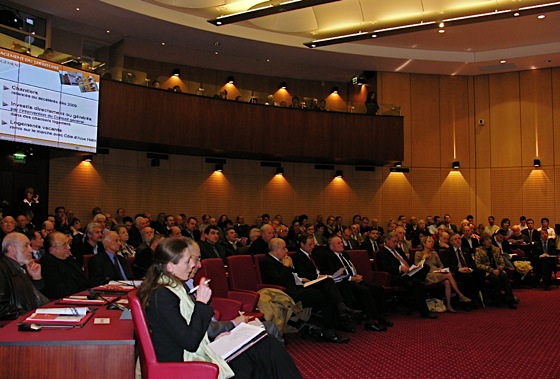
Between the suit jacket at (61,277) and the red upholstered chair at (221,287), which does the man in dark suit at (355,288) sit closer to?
the red upholstered chair at (221,287)

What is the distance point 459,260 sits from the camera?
29.1 feet

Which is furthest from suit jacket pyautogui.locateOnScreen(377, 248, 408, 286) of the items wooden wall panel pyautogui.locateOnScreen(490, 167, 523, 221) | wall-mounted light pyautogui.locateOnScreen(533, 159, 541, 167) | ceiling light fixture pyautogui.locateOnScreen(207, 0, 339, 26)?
wall-mounted light pyautogui.locateOnScreen(533, 159, 541, 167)

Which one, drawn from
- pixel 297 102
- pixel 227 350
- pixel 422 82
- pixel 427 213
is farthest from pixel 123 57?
pixel 227 350

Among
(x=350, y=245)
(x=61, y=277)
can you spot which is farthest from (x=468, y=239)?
(x=61, y=277)

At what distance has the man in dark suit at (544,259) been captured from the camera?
36.1 ft

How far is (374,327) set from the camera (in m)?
6.76

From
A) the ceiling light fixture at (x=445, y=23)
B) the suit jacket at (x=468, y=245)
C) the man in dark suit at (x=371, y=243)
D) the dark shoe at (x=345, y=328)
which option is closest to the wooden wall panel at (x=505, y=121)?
the ceiling light fixture at (x=445, y=23)

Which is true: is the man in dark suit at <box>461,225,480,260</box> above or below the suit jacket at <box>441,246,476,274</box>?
above

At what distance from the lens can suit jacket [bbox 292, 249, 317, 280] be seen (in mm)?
6914

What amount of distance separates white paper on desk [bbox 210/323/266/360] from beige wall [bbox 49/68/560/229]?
1099 cm

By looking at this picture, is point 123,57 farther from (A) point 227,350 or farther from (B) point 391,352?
(A) point 227,350

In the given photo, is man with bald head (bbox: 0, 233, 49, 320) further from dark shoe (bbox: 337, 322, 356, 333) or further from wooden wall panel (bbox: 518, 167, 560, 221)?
wooden wall panel (bbox: 518, 167, 560, 221)

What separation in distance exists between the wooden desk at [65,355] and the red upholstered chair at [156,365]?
11cm

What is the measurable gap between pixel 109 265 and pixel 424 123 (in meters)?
12.2
